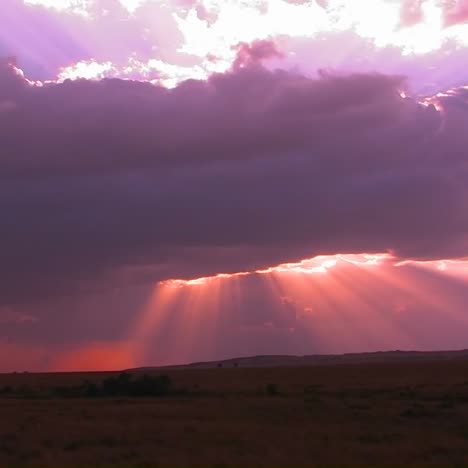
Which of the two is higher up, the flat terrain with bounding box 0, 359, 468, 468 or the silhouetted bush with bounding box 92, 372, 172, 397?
the silhouetted bush with bounding box 92, 372, 172, 397

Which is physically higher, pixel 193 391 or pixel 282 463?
pixel 193 391

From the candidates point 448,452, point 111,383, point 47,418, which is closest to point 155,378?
point 111,383

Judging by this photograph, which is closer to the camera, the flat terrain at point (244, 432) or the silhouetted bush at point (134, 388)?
the flat terrain at point (244, 432)

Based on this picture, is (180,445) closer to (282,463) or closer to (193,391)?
(282,463)

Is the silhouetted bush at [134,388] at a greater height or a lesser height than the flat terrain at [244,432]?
greater

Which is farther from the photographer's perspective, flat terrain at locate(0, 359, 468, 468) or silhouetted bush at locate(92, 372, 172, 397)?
silhouetted bush at locate(92, 372, 172, 397)

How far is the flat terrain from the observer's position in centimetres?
2869

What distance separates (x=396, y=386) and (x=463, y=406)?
68.5 feet

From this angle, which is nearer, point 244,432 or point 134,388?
point 244,432

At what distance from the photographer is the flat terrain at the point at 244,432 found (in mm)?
28688

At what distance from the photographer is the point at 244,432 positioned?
35156 mm

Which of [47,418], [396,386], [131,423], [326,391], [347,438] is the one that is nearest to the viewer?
[347,438]

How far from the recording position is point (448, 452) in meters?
30.0

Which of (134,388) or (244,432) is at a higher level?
(134,388)
